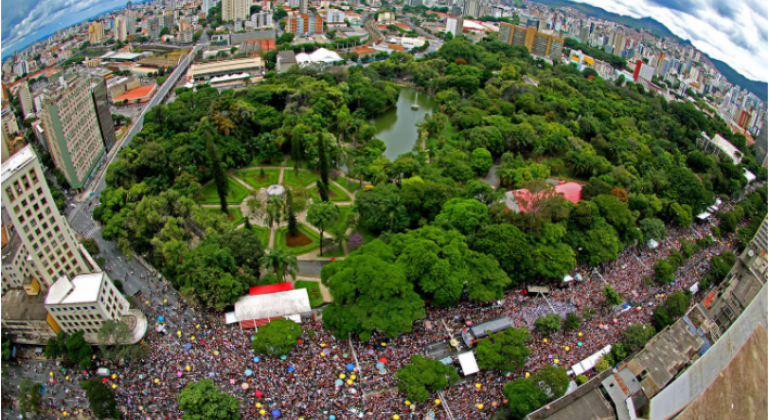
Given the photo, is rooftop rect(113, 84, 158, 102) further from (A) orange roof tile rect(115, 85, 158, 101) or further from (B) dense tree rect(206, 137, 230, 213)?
(B) dense tree rect(206, 137, 230, 213)

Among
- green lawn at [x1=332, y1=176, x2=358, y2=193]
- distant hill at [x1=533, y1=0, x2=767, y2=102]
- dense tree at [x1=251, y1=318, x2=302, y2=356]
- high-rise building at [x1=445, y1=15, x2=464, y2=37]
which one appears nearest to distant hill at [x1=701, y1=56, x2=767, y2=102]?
distant hill at [x1=533, y1=0, x2=767, y2=102]

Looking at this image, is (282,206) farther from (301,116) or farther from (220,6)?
(220,6)

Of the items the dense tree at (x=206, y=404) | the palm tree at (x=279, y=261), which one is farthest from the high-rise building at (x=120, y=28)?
the dense tree at (x=206, y=404)

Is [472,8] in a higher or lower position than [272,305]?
higher

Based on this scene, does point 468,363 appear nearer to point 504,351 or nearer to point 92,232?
point 504,351

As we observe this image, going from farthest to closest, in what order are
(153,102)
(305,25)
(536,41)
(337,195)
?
(305,25), (536,41), (153,102), (337,195)

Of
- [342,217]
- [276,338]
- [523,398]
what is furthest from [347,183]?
[523,398]
